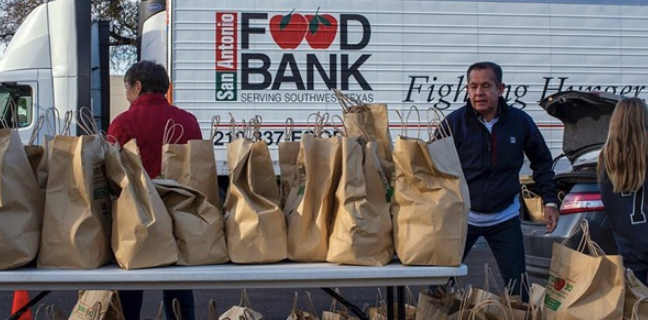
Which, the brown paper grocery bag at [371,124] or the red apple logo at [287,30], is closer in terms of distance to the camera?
the brown paper grocery bag at [371,124]

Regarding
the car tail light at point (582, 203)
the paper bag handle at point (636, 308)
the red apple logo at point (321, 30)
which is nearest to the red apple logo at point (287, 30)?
the red apple logo at point (321, 30)

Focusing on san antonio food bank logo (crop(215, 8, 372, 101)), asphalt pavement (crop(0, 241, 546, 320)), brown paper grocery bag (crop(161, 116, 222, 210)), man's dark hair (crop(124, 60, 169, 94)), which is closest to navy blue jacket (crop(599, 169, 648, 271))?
brown paper grocery bag (crop(161, 116, 222, 210))

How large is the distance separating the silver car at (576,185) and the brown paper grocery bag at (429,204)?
1836 mm

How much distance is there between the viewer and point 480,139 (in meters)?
4.09

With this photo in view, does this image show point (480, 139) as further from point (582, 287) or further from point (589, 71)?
point (589, 71)

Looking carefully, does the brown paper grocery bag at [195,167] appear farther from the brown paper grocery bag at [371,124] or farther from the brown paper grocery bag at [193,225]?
the brown paper grocery bag at [371,124]

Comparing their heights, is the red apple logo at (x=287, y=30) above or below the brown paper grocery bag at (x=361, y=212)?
above

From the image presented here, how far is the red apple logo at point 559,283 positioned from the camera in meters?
3.31

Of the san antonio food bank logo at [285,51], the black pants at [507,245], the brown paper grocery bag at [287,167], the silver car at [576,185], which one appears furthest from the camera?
the san antonio food bank logo at [285,51]

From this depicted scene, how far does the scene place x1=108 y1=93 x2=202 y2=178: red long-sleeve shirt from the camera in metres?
4.01

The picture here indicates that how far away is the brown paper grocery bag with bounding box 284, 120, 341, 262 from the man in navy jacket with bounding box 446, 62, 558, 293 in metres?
1.25

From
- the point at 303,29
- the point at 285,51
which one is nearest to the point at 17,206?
the point at 285,51

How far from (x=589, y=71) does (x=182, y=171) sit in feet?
28.0

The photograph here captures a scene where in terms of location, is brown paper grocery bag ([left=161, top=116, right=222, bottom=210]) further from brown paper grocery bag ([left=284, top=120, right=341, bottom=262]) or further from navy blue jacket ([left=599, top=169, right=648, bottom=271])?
navy blue jacket ([left=599, top=169, right=648, bottom=271])
